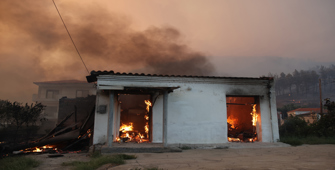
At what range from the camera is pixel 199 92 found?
11398 mm

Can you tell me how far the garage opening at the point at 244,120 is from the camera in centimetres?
1212

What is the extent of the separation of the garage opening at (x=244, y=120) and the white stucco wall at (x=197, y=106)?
0.43m

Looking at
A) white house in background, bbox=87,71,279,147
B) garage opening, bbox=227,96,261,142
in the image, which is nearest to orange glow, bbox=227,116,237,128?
garage opening, bbox=227,96,261,142

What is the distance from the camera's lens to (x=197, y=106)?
37.0 ft

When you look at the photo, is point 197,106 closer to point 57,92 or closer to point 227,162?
point 227,162

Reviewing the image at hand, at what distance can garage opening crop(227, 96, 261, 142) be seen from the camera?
1212 centimetres

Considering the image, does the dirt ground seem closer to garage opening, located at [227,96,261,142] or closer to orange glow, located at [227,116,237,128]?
garage opening, located at [227,96,261,142]

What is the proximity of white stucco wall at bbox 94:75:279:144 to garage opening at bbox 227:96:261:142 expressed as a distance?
426 mm

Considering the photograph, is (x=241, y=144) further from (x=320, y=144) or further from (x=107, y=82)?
(x=107, y=82)

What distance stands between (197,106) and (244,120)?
559 cm

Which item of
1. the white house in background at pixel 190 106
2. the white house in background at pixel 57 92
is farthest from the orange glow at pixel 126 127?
the white house in background at pixel 57 92

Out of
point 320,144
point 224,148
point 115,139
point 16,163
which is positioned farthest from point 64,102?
point 320,144

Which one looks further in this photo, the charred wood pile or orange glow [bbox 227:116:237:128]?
orange glow [bbox 227:116:237:128]

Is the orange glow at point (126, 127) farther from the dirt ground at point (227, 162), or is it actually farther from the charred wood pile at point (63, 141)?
the dirt ground at point (227, 162)
